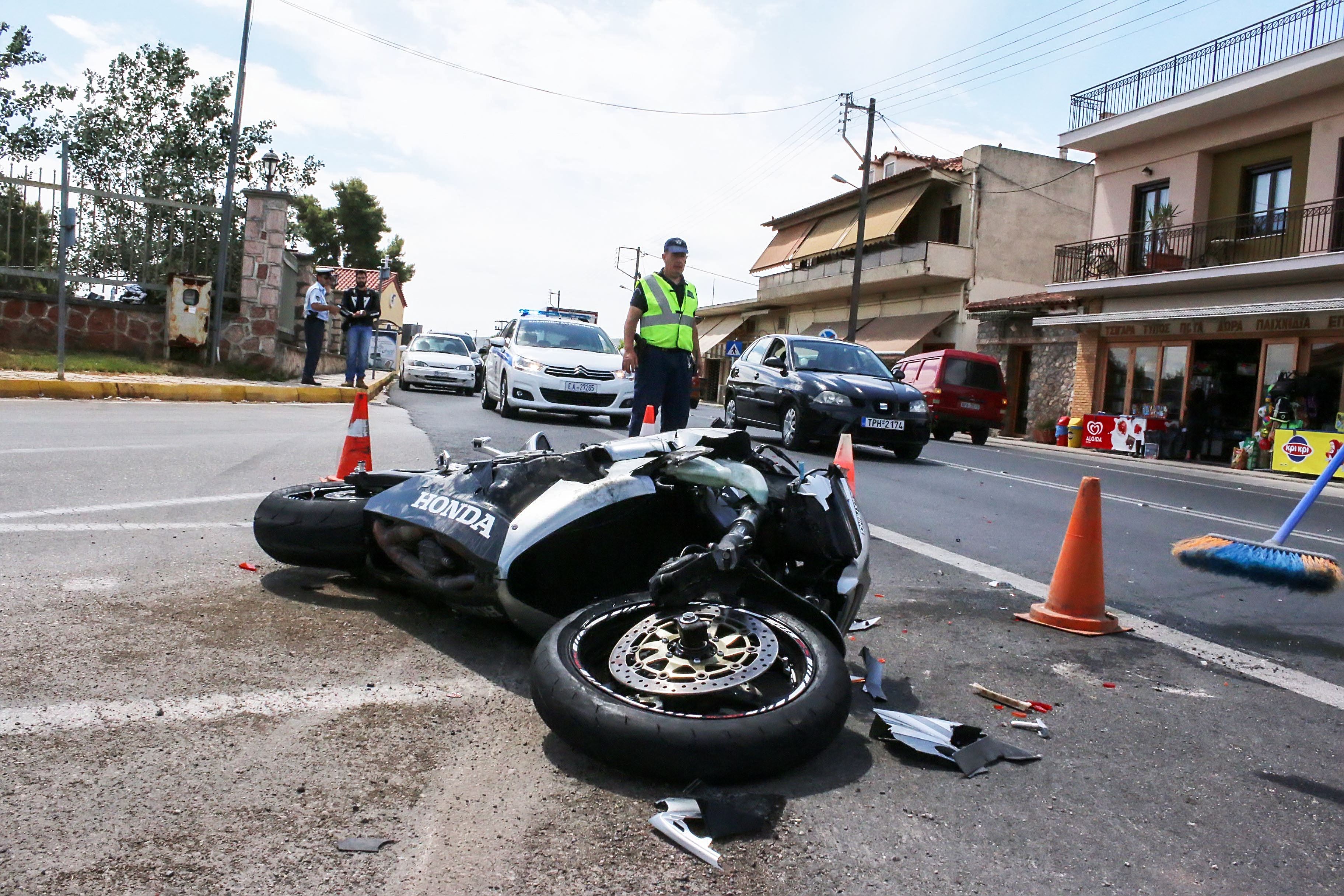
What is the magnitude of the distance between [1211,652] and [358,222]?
188 feet

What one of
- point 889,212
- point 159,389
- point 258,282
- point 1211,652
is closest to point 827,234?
point 889,212

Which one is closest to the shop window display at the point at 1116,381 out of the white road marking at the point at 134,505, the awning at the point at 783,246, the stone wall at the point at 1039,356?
the stone wall at the point at 1039,356

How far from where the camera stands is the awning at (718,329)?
5184cm

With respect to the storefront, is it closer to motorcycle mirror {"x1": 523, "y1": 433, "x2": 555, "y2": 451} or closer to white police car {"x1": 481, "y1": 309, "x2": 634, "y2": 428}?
white police car {"x1": 481, "y1": 309, "x2": 634, "y2": 428}

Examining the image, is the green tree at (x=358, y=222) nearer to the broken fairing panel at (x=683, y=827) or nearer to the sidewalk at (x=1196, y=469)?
the sidewalk at (x=1196, y=469)

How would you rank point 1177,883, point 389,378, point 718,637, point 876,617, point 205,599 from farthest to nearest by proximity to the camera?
point 389,378 → point 876,617 → point 205,599 → point 718,637 → point 1177,883

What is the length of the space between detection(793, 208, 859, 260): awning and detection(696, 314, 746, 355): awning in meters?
7.84

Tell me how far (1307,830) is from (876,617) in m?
2.03

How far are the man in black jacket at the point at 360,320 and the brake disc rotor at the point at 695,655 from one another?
15.1 metres

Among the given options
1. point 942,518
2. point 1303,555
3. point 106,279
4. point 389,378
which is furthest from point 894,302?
point 1303,555

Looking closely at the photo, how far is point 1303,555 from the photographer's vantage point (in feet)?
13.6

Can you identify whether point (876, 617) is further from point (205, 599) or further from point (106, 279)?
point (106, 279)

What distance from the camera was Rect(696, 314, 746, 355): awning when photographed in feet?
170

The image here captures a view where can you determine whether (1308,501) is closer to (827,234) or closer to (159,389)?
(159,389)
